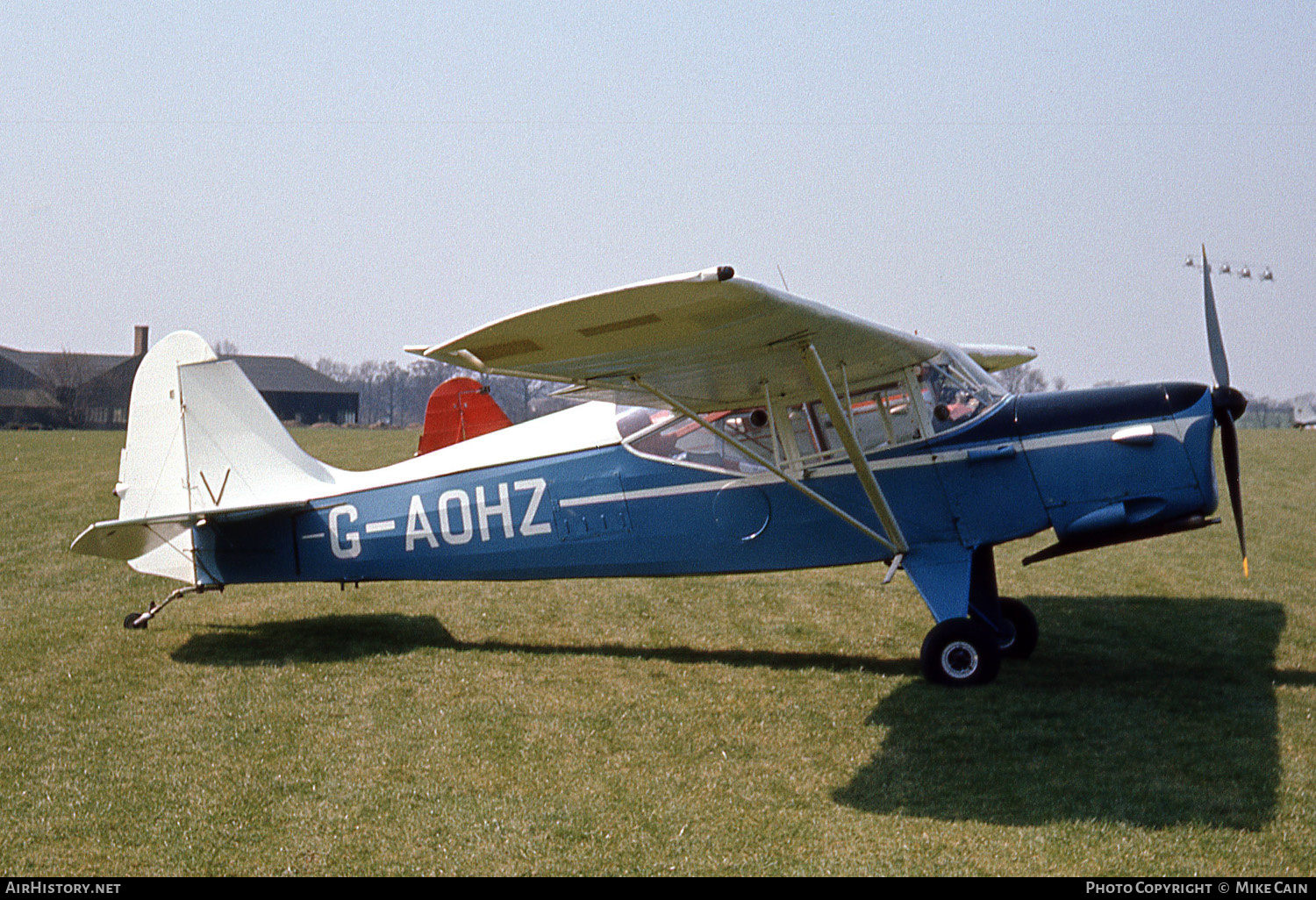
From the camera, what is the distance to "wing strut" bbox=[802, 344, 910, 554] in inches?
233

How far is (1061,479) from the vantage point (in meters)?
6.85

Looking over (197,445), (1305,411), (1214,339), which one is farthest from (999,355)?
(1305,411)

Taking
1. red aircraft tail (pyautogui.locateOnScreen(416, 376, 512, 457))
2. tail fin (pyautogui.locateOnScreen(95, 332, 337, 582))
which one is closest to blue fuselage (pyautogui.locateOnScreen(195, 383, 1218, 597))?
tail fin (pyautogui.locateOnScreen(95, 332, 337, 582))

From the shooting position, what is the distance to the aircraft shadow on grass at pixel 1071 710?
493 cm

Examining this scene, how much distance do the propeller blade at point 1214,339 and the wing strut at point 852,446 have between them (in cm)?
246

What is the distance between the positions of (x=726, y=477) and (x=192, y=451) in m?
4.47

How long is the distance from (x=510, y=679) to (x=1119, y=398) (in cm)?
464

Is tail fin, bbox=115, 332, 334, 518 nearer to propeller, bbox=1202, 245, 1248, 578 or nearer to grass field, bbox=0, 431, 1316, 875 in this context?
grass field, bbox=0, 431, 1316, 875

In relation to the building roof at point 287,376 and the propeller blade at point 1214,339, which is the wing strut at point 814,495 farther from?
the building roof at point 287,376

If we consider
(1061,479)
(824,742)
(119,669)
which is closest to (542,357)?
(824,742)

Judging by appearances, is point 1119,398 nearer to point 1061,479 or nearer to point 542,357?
point 1061,479

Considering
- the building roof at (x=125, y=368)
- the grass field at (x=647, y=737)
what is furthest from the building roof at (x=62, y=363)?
the grass field at (x=647, y=737)

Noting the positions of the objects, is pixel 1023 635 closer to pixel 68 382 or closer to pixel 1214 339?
pixel 1214 339

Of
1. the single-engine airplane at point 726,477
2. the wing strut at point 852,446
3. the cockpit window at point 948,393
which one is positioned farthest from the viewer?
the cockpit window at point 948,393
